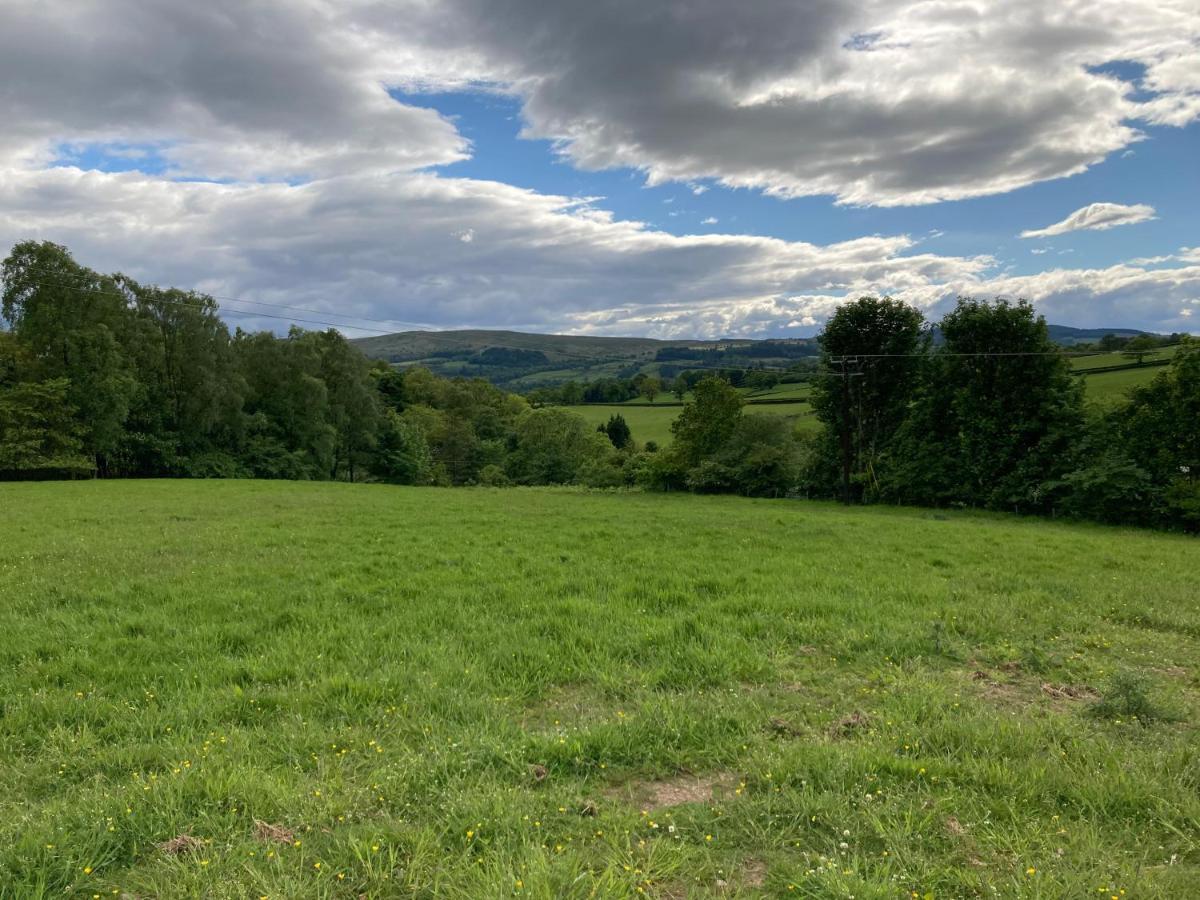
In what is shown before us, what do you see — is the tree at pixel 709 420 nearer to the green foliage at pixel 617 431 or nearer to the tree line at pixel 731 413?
the tree line at pixel 731 413

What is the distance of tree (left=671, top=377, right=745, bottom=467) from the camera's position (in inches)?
1934

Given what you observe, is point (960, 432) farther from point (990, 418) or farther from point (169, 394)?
point (169, 394)

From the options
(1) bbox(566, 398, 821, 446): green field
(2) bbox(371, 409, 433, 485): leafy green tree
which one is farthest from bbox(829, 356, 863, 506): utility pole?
(2) bbox(371, 409, 433, 485): leafy green tree

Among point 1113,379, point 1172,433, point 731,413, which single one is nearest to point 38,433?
point 731,413

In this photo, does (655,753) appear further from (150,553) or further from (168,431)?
(168,431)

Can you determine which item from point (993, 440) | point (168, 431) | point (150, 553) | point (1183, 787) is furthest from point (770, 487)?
point (168, 431)

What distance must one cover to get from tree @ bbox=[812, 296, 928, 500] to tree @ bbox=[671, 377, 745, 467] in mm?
7044

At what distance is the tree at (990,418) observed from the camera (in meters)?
33.4

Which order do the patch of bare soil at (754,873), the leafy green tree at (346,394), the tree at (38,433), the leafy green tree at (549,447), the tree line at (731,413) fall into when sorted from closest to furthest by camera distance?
1. the patch of bare soil at (754,873)
2. the tree line at (731,413)
3. the tree at (38,433)
4. the leafy green tree at (346,394)
5. the leafy green tree at (549,447)

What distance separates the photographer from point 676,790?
4.61 meters

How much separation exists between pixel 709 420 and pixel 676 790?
46.1 m

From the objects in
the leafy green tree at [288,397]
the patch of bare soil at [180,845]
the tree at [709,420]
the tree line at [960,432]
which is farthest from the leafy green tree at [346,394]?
the patch of bare soil at [180,845]

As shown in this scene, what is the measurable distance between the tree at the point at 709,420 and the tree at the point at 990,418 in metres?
13.1

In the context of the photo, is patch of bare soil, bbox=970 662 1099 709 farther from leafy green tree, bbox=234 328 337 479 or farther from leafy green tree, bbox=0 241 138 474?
leafy green tree, bbox=234 328 337 479
